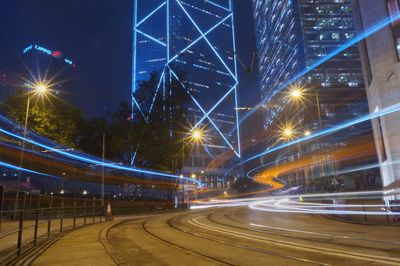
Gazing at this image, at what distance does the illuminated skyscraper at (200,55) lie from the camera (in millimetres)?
142250

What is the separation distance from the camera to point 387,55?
3497 cm

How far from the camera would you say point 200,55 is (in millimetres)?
159375

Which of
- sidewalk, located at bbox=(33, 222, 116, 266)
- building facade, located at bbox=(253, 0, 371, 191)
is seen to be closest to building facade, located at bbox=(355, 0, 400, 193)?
sidewalk, located at bbox=(33, 222, 116, 266)

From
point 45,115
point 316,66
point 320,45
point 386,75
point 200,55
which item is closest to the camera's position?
point 386,75

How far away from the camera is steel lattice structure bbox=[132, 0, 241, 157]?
467 feet

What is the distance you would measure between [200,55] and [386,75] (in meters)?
128

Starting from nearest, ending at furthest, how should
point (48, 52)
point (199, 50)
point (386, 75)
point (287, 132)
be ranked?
point (386, 75)
point (287, 132)
point (48, 52)
point (199, 50)

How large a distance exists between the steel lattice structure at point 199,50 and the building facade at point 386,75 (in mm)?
99813

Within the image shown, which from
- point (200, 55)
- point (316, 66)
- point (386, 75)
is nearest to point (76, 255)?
point (386, 75)

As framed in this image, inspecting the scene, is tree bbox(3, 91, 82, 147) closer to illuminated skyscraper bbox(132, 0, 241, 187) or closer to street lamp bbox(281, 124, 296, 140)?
street lamp bbox(281, 124, 296, 140)

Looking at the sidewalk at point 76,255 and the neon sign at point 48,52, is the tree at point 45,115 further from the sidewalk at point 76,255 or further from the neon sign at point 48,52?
the neon sign at point 48,52

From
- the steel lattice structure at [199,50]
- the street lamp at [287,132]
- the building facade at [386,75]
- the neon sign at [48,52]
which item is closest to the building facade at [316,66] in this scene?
the street lamp at [287,132]

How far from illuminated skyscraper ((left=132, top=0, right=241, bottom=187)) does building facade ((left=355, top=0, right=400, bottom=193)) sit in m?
99.1

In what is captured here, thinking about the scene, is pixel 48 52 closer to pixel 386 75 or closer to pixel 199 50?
pixel 199 50
